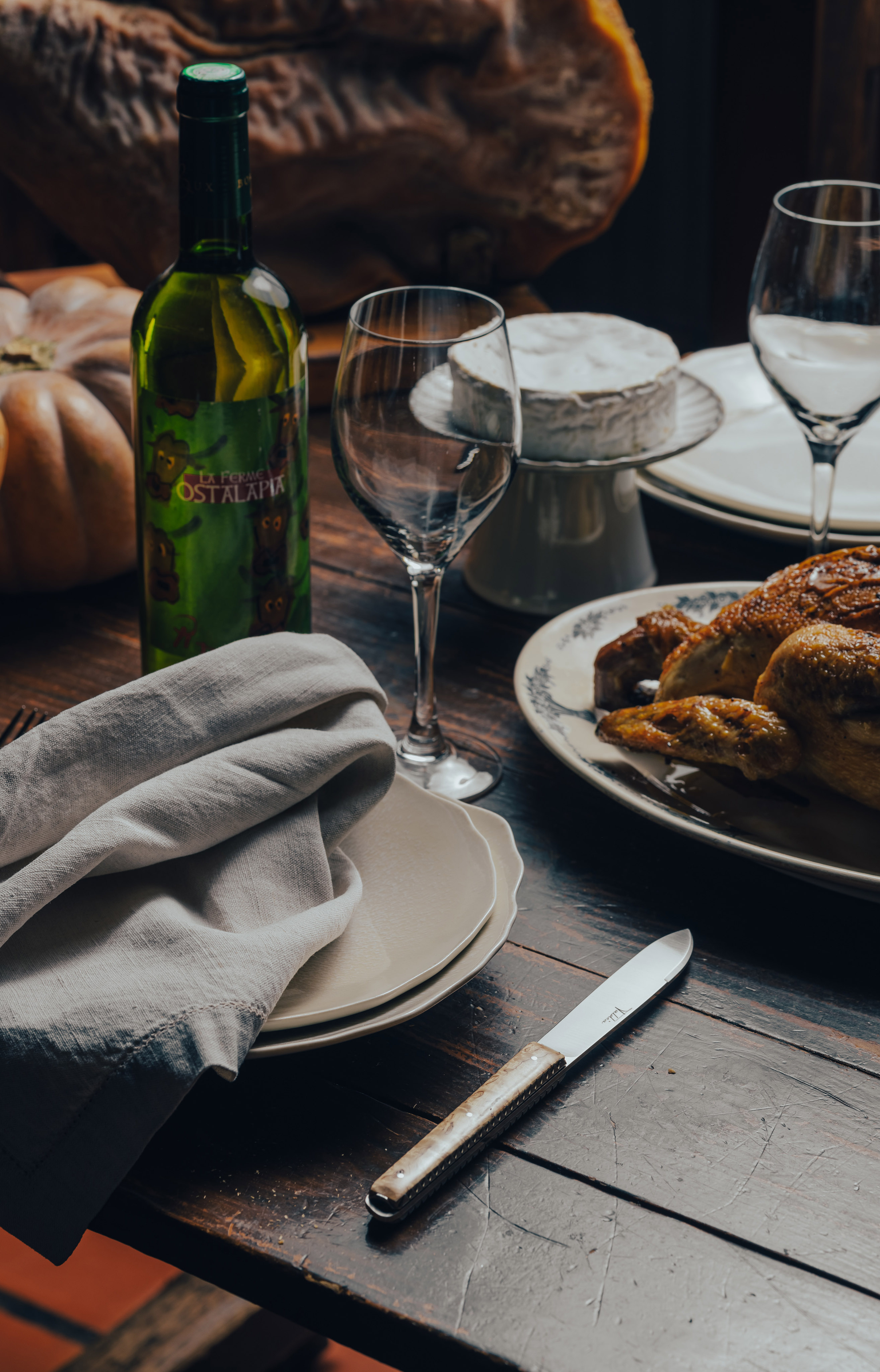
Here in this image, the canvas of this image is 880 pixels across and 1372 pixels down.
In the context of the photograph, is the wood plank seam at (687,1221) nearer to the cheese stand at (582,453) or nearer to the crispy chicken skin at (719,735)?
the crispy chicken skin at (719,735)

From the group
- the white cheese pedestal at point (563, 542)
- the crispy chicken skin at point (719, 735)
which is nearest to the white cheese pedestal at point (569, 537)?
the white cheese pedestal at point (563, 542)

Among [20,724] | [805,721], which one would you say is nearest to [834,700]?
[805,721]

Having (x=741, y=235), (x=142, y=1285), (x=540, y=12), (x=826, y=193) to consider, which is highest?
(x=540, y=12)

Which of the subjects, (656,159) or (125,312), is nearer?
(125,312)

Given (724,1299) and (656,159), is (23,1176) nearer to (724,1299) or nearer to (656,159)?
(724,1299)

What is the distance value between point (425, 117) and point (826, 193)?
0.74 meters

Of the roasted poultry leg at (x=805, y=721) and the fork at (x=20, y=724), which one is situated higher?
the roasted poultry leg at (x=805, y=721)

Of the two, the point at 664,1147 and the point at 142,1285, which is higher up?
the point at 664,1147

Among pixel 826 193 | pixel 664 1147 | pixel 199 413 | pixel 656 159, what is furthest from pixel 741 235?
pixel 664 1147

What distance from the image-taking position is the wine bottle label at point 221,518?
784 millimetres

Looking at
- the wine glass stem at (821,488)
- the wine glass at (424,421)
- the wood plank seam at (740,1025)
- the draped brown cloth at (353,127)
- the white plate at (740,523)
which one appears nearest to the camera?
the wood plank seam at (740,1025)

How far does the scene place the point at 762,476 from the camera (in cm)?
116

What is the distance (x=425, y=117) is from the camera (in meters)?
1.53

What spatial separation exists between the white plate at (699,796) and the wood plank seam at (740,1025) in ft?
0.29
